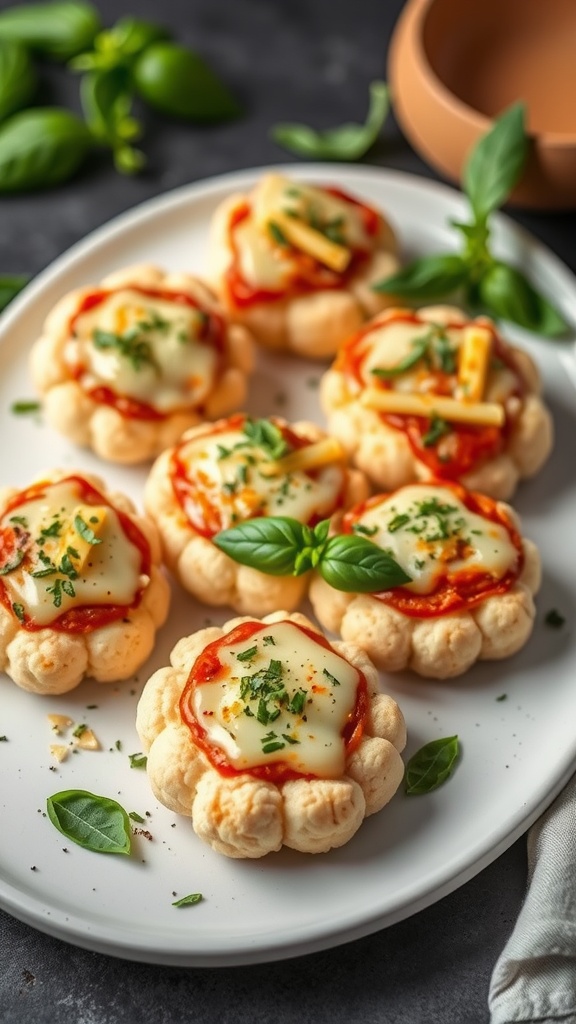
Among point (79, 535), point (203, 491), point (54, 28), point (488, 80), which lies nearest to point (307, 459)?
point (203, 491)

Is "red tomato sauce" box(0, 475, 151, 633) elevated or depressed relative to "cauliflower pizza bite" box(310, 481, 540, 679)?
depressed

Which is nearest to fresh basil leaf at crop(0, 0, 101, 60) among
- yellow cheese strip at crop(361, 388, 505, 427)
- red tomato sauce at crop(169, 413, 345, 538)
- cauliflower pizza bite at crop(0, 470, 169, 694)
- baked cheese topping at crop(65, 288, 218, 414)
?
baked cheese topping at crop(65, 288, 218, 414)

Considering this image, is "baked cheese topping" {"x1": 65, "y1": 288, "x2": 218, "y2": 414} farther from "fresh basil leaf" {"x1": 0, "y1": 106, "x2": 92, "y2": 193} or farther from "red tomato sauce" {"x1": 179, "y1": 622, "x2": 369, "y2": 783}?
"fresh basil leaf" {"x1": 0, "y1": 106, "x2": 92, "y2": 193}

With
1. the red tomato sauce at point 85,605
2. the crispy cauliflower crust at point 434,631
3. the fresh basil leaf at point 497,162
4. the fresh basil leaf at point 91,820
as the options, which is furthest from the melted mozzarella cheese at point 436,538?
the fresh basil leaf at point 497,162

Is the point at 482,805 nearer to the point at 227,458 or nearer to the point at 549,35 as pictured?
the point at 227,458

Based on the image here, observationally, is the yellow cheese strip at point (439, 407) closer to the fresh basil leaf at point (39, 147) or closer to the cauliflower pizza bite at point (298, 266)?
the cauliflower pizza bite at point (298, 266)

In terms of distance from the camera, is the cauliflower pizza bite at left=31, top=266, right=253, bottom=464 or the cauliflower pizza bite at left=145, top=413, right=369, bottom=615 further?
the cauliflower pizza bite at left=31, top=266, right=253, bottom=464
